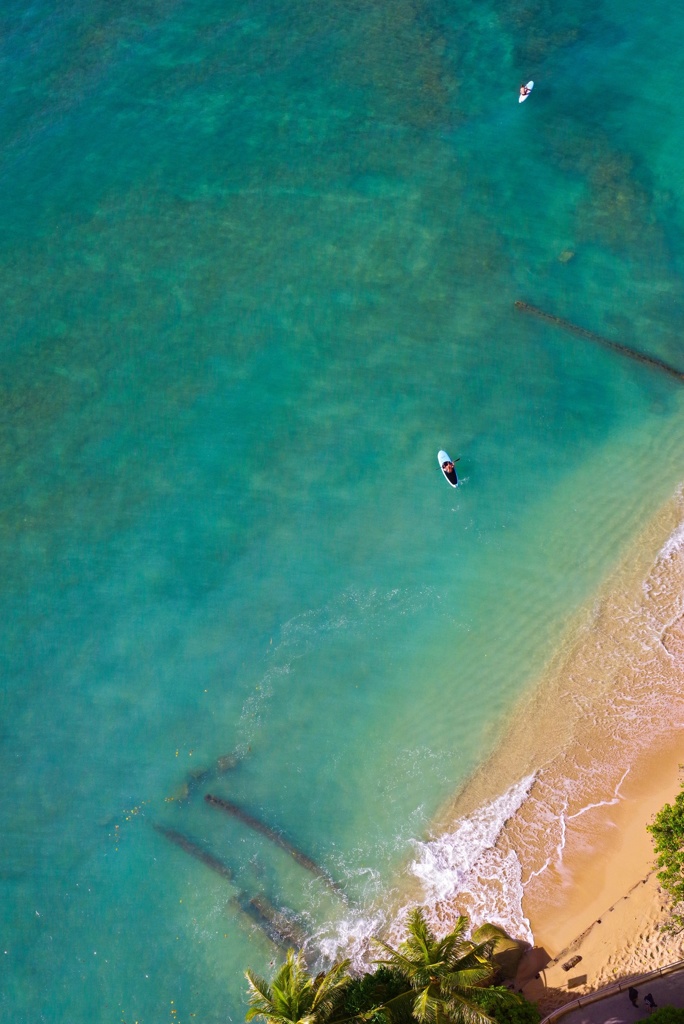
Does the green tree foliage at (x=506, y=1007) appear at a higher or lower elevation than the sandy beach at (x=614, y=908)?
higher

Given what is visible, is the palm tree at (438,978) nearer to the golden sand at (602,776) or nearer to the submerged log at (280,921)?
the golden sand at (602,776)

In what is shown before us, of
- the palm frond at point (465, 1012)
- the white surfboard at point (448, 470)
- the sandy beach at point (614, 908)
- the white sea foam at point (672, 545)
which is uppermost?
the white surfboard at point (448, 470)

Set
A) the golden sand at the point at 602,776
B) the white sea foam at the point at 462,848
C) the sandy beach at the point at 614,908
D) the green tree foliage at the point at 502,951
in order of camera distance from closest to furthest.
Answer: the sandy beach at the point at 614,908, the green tree foliage at the point at 502,951, the golden sand at the point at 602,776, the white sea foam at the point at 462,848

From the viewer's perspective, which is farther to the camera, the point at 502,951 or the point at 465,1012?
the point at 502,951

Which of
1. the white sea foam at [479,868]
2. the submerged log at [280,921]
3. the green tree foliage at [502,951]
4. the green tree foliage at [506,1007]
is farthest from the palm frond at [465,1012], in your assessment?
the submerged log at [280,921]

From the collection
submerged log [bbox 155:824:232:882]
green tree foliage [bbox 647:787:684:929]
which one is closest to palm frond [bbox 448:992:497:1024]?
green tree foliage [bbox 647:787:684:929]

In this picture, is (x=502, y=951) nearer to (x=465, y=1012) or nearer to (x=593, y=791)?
(x=465, y=1012)

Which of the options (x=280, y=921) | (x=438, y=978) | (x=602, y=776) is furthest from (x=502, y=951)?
(x=280, y=921)
